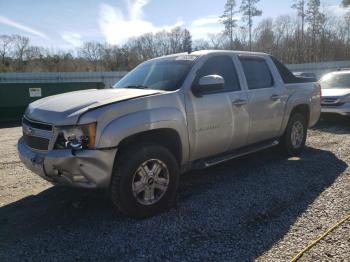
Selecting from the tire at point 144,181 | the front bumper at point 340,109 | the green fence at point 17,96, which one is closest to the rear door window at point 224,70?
the tire at point 144,181

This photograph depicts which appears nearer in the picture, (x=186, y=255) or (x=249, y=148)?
(x=186, y=255)

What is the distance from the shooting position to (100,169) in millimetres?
3312

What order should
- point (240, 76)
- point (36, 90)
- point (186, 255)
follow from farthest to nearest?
1. point (36, 90)
2. point (240, 76)
3. point (186, 255)

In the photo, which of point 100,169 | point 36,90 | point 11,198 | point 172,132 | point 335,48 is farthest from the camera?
point 335,48

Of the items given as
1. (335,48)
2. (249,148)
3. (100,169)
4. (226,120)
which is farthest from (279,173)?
(335,48)

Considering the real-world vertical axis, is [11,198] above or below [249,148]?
below

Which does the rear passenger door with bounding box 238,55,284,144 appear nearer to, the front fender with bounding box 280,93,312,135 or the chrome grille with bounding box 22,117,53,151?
the front fender with bounding box 280,93,312,135

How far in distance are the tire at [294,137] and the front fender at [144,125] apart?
263 centimetres

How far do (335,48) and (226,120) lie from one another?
54849 mm

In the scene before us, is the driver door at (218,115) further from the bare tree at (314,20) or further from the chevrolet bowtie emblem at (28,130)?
the bare tree at (314,20)

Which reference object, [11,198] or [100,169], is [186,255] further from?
[11,198]

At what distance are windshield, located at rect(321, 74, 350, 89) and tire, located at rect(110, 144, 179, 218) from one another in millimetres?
8379

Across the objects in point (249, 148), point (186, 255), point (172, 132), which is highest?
point (172, 132)

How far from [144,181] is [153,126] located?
23.5 inches
